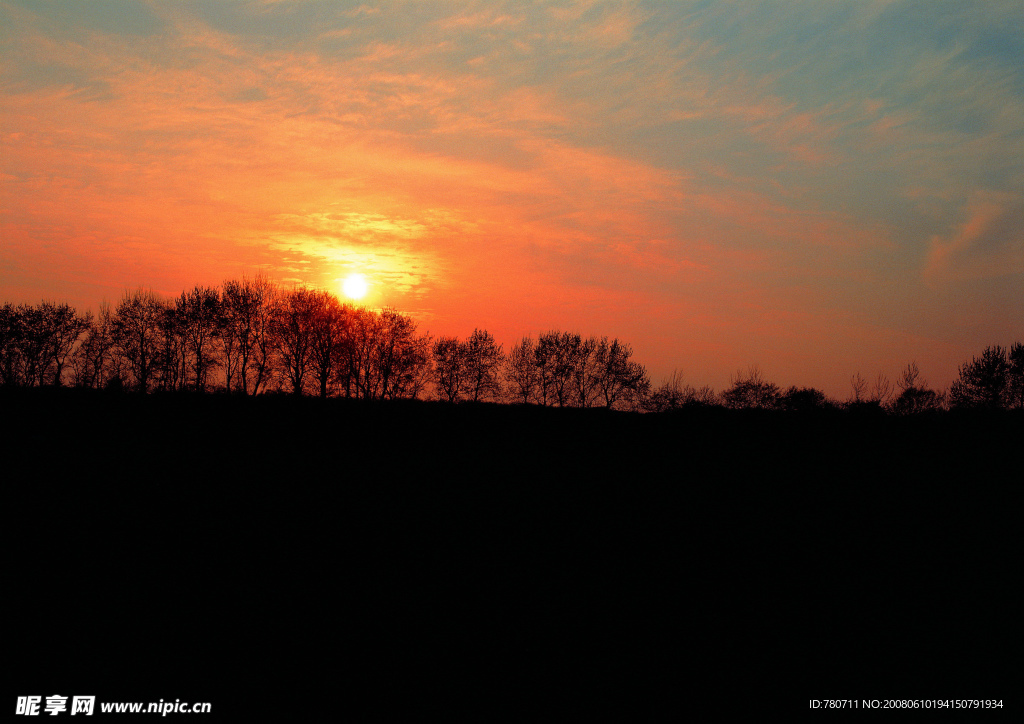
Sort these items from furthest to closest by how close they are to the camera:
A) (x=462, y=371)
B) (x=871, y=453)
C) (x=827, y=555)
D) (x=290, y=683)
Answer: (x=462, y=371)
(x=871, y=453)
(x=827, y=555)
(x=290, y=683)

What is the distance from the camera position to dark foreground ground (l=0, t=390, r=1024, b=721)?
34.8 ft

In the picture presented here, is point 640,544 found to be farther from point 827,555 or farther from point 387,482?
point 387,482

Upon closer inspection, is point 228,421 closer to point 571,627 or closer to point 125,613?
point 125,613

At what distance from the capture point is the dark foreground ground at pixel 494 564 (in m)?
10.6

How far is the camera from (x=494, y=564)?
47.4ft

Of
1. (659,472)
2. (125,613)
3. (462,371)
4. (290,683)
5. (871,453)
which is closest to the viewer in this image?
(290,683)

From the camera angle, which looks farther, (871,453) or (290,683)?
(871,453)

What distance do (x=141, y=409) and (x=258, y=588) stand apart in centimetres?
1557

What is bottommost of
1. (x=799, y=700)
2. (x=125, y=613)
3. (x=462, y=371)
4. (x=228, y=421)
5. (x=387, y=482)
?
(x=799, y=700)

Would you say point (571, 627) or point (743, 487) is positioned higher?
point (743, 487)

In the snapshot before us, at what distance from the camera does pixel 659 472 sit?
69.0 feet

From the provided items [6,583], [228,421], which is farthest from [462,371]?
[6,583]

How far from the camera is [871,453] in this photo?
22.4 m

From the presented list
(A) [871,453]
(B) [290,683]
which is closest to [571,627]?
(B) [290,683]
